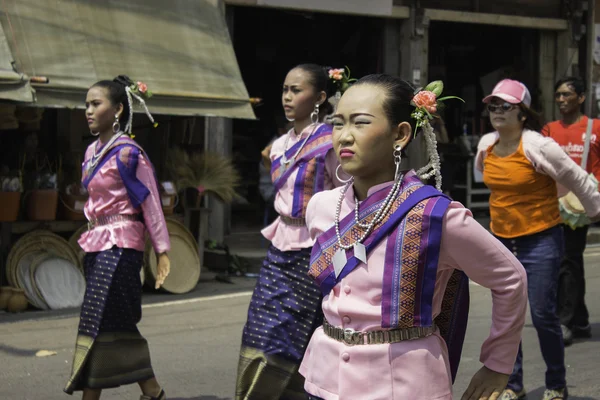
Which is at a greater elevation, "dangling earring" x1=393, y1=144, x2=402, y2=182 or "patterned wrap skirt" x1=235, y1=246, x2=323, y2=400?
"dangling earring" x1=393, y1=144, x2=402, y2=182

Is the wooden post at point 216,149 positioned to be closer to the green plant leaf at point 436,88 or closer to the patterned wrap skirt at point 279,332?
the patterned wrap skirt at point 279,332

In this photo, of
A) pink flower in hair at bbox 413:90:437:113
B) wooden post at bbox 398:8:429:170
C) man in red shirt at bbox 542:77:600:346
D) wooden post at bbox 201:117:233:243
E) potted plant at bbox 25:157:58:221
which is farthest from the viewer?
wooden post at bbox 398:8:429:170

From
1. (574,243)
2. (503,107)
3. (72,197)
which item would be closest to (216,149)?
(72,197)

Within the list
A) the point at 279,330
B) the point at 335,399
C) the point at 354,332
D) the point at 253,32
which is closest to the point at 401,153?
the point at 354,332

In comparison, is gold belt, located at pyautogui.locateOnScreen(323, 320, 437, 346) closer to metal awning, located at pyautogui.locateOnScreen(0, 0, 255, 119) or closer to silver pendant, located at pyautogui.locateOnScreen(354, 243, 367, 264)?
silver pendant, located at pyautogui.locateOnScreen(354, 243, 367, 264)

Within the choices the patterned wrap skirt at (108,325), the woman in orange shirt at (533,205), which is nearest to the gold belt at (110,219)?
the patterned wrap skirt at (108,325)

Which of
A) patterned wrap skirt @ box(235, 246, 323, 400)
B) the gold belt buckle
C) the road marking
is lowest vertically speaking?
the road marking

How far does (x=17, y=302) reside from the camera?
852 cm

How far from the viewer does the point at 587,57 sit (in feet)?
48.9

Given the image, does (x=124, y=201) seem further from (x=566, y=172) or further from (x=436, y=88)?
(x=436, y=88)

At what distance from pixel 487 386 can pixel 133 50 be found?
7.27 metres

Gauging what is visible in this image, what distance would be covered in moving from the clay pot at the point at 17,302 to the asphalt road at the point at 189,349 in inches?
4.8

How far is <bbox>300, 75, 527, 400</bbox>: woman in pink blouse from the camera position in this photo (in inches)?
112

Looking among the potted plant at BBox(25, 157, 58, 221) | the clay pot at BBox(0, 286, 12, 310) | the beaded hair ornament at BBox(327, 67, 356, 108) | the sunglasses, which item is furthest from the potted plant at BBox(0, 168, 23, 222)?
the sunglasses
